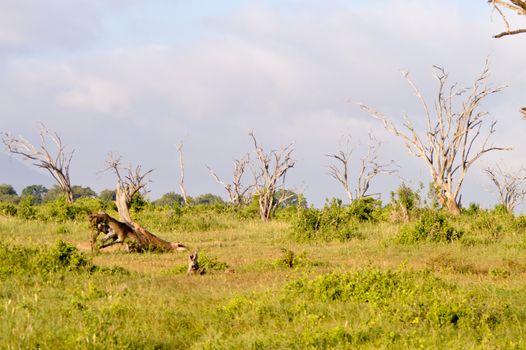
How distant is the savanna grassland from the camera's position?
7762 mm

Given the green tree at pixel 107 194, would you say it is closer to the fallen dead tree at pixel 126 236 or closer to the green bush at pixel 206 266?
the fallen dead tree at pixel 126 236

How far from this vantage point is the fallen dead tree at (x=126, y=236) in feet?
61.4

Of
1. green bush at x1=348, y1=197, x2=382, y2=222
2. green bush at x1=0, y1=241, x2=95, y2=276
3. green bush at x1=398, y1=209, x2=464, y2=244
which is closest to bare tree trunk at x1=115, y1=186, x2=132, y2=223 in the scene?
green bush at x1=0, y1=241, x2=95, y2=276

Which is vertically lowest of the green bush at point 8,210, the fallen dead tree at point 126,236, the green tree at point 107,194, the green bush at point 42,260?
the green bush at point 42,260

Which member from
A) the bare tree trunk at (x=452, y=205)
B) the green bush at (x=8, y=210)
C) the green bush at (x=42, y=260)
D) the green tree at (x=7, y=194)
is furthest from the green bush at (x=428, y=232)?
the green tree at (x=7, y=194)

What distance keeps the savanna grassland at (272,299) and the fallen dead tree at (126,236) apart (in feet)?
1.08

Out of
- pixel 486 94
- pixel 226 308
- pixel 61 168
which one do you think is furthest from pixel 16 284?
pixel 61 168

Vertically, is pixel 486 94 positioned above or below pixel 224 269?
above

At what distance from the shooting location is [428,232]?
20.6 m

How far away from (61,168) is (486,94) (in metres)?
31.2

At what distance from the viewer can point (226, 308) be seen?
9539mm

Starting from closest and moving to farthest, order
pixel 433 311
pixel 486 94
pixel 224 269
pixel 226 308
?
pixel 433 311 → pixel 226 308 → pixel 224 269 → pixel 486 94

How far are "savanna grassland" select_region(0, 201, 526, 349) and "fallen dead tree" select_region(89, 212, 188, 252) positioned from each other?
328 mm

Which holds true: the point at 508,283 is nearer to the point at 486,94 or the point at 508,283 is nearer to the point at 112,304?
the point at 112,304
